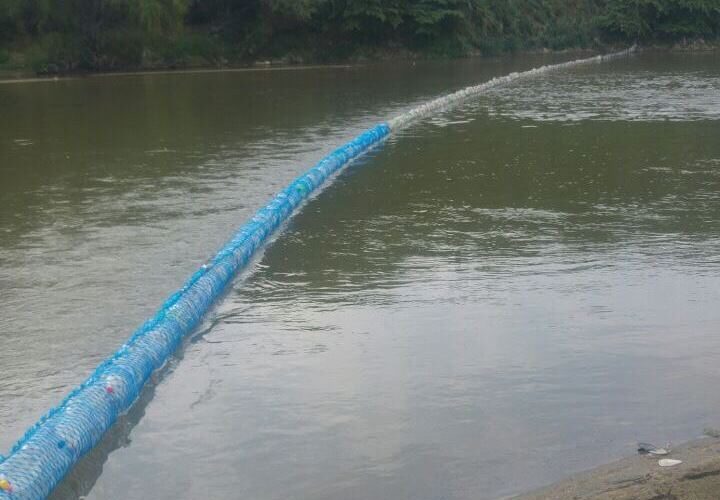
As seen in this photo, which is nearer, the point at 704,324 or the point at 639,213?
the point at 704,324

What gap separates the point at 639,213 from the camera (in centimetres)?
1114

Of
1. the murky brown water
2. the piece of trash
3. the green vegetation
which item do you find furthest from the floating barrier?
the green vegetation

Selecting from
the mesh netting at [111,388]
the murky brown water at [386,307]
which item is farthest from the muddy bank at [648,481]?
the mesh netting at [111,388]

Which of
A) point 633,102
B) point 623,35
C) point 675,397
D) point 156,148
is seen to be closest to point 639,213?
point 675,397

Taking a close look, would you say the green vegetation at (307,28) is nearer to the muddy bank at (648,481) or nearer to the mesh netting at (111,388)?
the mesh netting at (111,388)

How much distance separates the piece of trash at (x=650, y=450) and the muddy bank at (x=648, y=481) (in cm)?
5

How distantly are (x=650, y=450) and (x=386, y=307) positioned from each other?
3.03 metres

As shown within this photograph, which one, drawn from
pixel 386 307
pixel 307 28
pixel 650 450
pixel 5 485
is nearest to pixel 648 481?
pixel 650 450

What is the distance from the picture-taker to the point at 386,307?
8.19 m

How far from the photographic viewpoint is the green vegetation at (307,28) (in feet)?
129

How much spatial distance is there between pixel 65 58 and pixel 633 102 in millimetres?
24188

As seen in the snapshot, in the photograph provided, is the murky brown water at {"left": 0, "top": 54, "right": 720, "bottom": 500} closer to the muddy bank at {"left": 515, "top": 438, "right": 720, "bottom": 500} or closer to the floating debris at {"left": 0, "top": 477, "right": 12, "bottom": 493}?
the muddy bank at {"left": 515, "top": 438, "right": 720, "bottom": 500}

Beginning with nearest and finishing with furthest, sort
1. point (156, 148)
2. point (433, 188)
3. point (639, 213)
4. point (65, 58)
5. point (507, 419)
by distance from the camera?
1. point (507, 419)
2. point (639, 213)
3. point (433, 188)
4. point (156, 148)
5. point (65, 58)

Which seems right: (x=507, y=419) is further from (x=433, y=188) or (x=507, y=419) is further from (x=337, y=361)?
(x=433, y=188)
